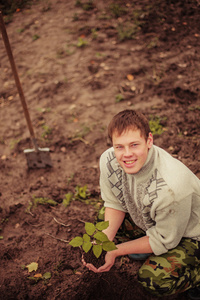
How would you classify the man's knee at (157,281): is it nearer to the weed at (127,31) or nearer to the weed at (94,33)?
the weed at (127,31)

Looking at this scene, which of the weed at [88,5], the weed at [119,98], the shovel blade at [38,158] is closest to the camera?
the shovel blade at [38,158]

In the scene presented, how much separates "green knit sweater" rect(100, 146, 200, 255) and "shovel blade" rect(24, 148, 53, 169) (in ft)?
4.38

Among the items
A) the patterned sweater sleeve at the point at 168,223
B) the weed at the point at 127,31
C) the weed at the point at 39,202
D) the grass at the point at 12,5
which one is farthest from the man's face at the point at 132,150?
the grass at the point at 12,5

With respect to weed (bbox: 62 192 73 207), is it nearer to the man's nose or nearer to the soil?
the soil

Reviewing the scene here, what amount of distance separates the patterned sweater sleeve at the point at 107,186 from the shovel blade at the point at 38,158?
1.28 metres

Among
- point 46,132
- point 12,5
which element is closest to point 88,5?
point 12,5

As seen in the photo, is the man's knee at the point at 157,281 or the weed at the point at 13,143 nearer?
the man's knee at the point at 157,281

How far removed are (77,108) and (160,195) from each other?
2516 millimetres

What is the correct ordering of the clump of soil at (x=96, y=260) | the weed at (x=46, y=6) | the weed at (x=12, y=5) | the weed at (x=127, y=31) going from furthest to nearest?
the weed at (x=12, y=5)
the weed at (x=46, y=6)
the weed at (x=127, y=31)
the clump of soil at (x=96, y=260)

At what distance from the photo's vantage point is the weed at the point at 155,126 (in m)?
3.32

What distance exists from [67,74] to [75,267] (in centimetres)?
312

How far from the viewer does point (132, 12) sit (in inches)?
207

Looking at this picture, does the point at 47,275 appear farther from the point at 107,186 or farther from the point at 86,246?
the point at 107,186

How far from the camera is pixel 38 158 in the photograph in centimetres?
318
